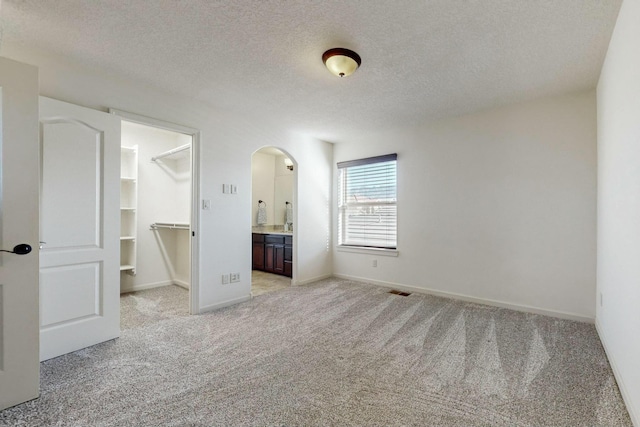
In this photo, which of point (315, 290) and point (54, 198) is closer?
point (54, 198)

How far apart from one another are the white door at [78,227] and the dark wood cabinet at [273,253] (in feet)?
9.30

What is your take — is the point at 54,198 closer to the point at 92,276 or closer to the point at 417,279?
the point at 92,276

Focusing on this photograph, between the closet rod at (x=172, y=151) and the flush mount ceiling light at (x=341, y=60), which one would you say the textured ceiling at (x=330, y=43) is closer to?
the flush mount ceiling light at (x=341, y=60)

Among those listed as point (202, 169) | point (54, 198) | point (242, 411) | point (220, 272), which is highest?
point (202, 169)

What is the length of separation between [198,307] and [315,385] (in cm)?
194

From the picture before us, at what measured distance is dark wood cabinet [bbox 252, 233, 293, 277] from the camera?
5.22 metres

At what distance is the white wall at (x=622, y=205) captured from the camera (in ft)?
5.36

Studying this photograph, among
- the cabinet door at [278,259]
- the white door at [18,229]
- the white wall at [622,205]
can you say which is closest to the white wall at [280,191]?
the cabinet door at [278,259]

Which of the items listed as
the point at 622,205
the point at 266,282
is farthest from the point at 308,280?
the point at 622,205

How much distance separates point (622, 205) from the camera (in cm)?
195

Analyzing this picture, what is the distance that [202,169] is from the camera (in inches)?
135

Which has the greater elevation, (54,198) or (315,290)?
(54,198)

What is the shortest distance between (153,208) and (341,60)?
3.64 m

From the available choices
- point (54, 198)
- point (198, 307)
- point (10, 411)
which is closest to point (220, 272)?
point (198, 307)
